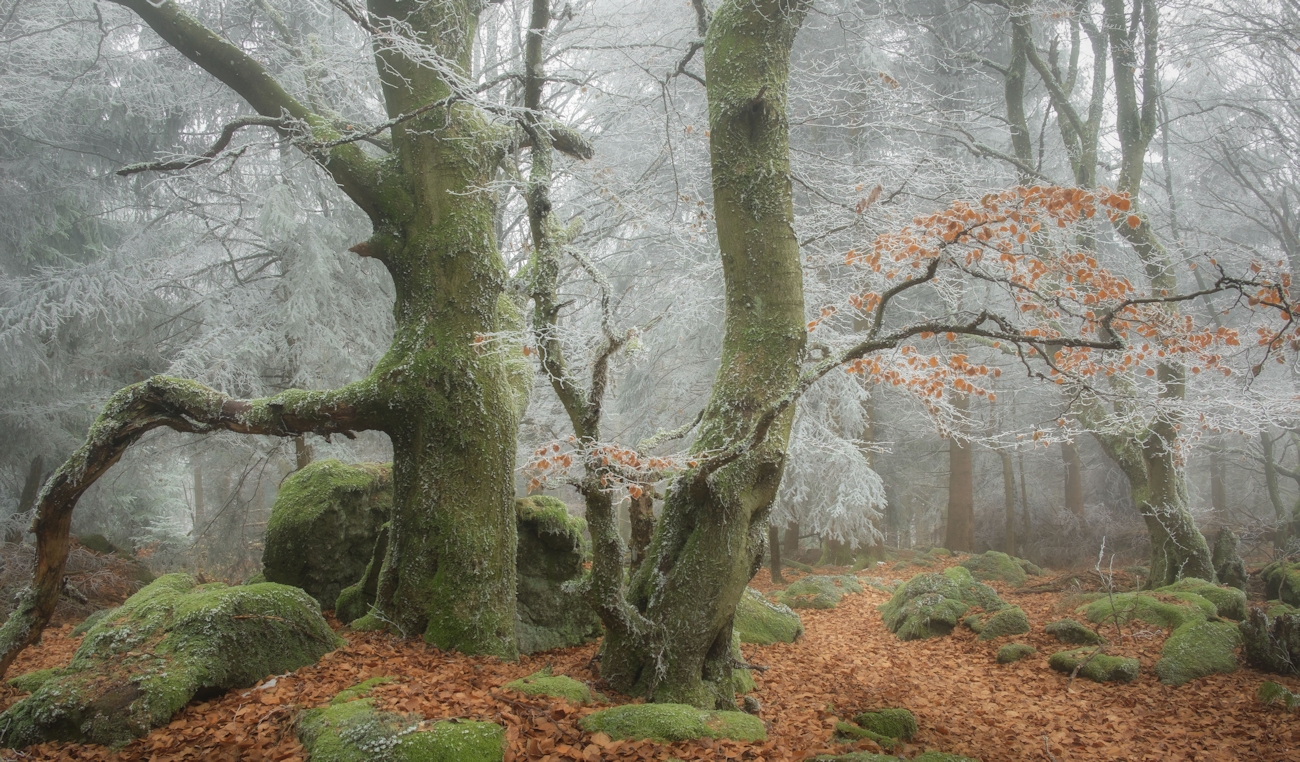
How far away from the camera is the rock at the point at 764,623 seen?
727 cm

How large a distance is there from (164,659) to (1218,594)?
9.57 m

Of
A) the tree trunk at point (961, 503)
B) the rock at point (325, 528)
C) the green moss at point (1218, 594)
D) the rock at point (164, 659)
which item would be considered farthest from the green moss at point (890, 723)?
the tree trunk at point (961, 503)

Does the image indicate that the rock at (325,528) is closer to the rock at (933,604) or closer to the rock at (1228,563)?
the rock at (933,604)

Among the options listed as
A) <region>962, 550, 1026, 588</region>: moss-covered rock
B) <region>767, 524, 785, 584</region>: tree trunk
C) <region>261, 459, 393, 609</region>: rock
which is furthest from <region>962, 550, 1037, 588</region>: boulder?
<region>261, 459, 393, 609</region>: rock

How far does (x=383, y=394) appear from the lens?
4957 millimetres

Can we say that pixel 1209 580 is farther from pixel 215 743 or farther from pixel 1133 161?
pixel 215 743

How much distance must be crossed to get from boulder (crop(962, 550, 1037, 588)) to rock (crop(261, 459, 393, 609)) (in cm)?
999

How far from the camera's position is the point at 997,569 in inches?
463

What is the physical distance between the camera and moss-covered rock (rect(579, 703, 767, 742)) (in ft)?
11.4

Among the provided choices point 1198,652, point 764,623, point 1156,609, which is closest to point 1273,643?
point 1198,652

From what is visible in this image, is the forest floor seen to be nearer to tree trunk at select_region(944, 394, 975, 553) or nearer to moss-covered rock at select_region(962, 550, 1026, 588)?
moss-covered rock at select_region(962, 550, 1026, 588)

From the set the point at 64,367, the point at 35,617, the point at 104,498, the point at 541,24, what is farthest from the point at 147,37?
the point at 35,617

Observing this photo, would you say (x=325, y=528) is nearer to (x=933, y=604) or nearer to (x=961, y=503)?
(x=933, y=604)

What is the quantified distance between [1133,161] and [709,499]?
26.7 feet
